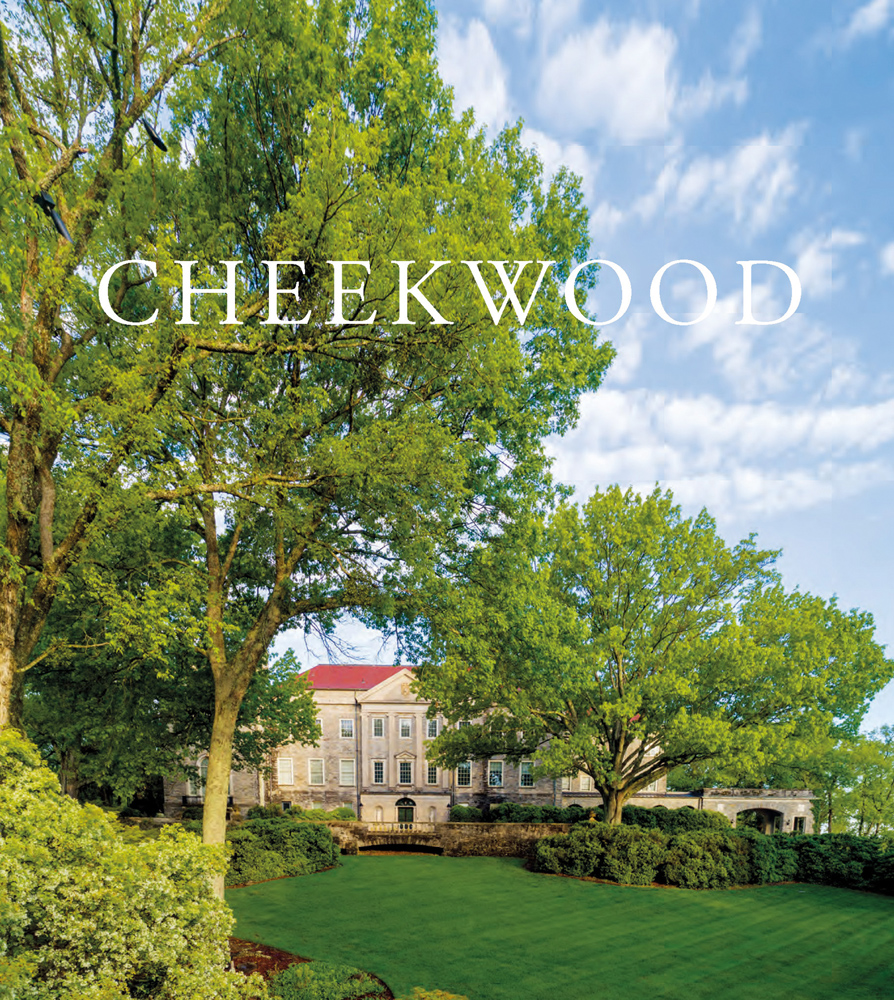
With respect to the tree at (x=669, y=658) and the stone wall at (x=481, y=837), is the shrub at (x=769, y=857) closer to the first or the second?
the tree at (x=669, y=658)

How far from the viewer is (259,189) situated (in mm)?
11250

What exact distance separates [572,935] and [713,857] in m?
9.47

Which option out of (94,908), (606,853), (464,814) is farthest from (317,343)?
(464,814)

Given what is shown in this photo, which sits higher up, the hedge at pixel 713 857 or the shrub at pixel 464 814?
the hedge at pixel 713 857

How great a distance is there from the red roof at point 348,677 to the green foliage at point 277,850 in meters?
23.6

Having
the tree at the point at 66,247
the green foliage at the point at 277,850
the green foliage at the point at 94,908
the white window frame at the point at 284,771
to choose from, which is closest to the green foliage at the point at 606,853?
the green foliage at the point at 277,850

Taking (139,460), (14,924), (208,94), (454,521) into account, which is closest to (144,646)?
(139,460)

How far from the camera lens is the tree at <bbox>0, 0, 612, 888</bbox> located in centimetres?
925

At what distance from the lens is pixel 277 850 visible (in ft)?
68.9

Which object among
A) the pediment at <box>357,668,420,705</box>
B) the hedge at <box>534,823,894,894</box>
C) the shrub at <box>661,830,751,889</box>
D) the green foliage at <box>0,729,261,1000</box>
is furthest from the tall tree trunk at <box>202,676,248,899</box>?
the pediment at <box>357,668,420,705</box>

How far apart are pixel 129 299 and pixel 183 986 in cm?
1137

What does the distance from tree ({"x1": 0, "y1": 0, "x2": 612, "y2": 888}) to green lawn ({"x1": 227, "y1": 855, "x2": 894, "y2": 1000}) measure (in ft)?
15.4

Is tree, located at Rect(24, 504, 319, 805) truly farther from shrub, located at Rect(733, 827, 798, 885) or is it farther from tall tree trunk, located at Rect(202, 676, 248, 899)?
shrub, located at Rect(733, 827, 798, 885)

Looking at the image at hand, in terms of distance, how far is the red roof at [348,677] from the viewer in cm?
4662
